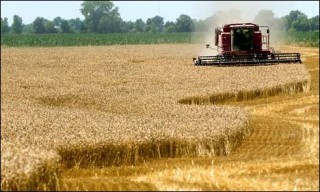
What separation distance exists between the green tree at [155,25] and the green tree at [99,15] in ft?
121

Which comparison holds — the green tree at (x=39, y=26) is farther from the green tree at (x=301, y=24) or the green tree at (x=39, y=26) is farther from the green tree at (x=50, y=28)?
the green tree at (x=301, y=24)

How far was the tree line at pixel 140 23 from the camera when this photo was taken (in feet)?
214

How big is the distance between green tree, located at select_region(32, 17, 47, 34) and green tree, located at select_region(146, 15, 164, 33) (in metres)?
28.7

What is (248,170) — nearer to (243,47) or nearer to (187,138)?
(187,138)

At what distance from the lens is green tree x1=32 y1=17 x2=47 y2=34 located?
5099 inches

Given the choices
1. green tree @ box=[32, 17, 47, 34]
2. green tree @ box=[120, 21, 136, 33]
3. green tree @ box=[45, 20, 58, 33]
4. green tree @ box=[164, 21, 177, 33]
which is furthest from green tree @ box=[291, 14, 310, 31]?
green tree @ box=[32, 17, 47, 34]

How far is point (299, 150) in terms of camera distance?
46.4ft

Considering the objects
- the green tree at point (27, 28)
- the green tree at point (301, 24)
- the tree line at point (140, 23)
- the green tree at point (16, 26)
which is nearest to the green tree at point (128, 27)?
the tree line at point (140, 23)

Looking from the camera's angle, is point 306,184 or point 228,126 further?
point 228,126

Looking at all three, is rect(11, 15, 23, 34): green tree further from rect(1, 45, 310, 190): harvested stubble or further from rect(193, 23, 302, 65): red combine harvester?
rect(1, 45, 310, 190): harvested stubble

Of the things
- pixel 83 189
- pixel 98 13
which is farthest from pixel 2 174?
pixel 98 13

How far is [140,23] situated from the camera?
154375mm

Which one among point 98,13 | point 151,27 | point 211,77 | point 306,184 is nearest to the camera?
point 306,184

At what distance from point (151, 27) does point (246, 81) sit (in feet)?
421
